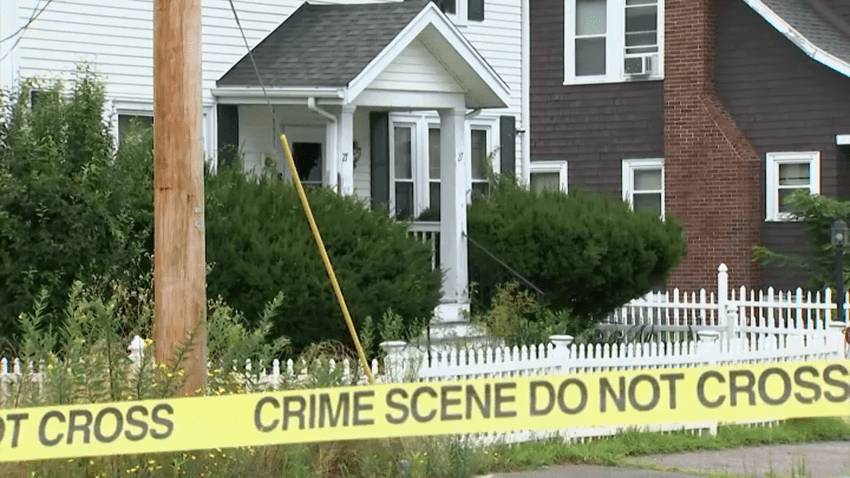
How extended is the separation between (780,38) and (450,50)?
10.2 m

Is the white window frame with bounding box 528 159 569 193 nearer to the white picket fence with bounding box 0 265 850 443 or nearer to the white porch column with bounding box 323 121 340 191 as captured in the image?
the white picket fence with bounding box 0 265 850 443

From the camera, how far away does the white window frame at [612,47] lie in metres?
26.7

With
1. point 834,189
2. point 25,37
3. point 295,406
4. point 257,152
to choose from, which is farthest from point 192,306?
point 834,189

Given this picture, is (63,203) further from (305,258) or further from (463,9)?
(463,9)

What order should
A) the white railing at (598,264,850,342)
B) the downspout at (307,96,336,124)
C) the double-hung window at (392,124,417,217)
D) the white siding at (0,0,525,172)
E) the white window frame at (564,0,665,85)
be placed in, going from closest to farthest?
the white siding at (0,0,525,172) → the downspout at (307,96,336,124) → the white railing at (598,264,850,342) → the double-hung window at (392,124,417,217) → the white window frame at (564,0,665,85)

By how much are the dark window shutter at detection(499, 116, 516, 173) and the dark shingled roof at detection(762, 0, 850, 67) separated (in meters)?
6.85

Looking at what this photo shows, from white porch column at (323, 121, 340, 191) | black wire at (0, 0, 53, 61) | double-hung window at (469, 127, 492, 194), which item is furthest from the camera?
double-hung window at (469, 127, 492, 194)

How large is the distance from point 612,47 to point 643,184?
8.18 ft

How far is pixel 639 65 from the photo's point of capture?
88.9 feet

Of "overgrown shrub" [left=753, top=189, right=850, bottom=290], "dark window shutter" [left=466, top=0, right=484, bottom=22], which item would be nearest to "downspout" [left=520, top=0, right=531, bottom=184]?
"dark window shutter" [left=466, top=0, right=484, bottom=22]

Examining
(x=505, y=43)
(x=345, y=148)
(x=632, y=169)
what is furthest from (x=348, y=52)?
(x=632, y=169)

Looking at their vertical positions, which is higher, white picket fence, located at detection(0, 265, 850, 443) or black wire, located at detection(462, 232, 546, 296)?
black wire, located at detection(462, 232, 546, 296)

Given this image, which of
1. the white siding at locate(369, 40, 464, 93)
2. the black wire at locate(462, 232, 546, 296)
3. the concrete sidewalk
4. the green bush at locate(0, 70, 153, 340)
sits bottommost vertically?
the concrete sidewalk

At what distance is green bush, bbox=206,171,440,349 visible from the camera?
45.5 feet
